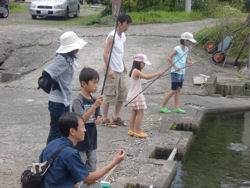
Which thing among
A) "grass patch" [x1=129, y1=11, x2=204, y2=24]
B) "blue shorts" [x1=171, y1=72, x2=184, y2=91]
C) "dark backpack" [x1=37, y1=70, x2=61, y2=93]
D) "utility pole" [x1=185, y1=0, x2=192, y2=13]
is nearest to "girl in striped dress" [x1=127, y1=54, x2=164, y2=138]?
"blue shorts" [x1=171, y1=72, x2=184, y2=91]

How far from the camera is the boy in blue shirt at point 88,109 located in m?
4.24

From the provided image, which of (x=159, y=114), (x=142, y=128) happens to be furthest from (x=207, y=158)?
(x=159, y=114)

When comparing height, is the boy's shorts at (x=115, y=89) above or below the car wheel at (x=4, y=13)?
below

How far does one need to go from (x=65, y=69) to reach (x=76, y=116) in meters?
1.39

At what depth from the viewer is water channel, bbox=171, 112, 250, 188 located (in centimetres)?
563

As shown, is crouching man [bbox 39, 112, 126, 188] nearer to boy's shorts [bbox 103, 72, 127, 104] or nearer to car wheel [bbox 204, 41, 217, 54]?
boy's shorts [bbox 103, 72, 127, 104]

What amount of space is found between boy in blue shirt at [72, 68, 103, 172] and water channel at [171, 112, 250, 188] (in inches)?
58.9

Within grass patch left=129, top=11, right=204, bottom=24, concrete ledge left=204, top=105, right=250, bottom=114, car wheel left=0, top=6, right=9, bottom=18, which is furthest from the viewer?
car wheel left=0, top=6, right=9, bottom=18

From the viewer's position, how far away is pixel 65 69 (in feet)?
15.4

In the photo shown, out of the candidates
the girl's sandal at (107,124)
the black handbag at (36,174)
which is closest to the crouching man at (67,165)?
the black handbag at (36,174)

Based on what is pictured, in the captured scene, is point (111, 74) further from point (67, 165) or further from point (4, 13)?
point (4, 13)

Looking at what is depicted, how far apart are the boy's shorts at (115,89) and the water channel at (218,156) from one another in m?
1.45

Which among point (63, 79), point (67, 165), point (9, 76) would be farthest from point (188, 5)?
point (67, 165)

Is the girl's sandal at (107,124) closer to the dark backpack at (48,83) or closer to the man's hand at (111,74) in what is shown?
the man's hand at (111,74)
